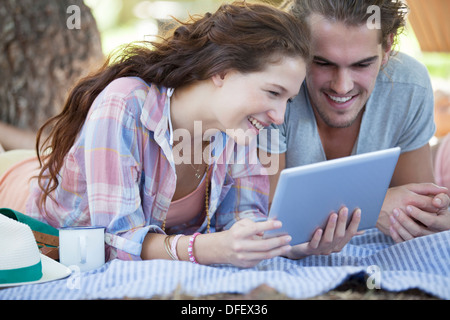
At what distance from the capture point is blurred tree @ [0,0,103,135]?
306 centimetres

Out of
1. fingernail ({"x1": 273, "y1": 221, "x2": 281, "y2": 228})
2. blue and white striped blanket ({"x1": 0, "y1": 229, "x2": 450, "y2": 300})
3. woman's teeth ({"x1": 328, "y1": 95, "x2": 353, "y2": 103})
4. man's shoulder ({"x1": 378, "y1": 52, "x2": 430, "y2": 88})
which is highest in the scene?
man's shoulder ({"x1": 378, "y1": 52, "x2": 430, "y2": 88})

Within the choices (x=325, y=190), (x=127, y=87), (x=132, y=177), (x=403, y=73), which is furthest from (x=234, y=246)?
(x=403, y=73)

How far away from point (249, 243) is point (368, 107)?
1.07 metres

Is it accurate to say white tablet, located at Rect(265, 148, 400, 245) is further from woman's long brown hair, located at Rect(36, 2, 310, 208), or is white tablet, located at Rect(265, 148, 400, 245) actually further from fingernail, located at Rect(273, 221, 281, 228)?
woman's long brown hair, located at Rect(36, 2, 310, 208)

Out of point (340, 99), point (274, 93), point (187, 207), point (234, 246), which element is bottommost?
point (187, 207)

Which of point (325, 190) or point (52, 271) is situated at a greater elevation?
point (325, 190)

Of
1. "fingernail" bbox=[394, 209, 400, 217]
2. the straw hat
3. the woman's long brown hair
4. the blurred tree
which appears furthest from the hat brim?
the blurred tree

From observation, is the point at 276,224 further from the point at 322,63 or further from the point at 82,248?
the point at 322,63

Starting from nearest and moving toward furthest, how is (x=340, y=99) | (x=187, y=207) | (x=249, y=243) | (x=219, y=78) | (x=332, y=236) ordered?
(x=249, y=243) → (x=332, y=236) → (x=219, y=78) → (x=187, y=207) → (x=340, y=99)

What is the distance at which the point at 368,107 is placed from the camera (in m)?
2.25

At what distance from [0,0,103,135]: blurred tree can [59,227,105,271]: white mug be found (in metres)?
1.74

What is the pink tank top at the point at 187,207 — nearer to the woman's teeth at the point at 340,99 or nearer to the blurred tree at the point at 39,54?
the woman's teeth at the point at 340,99

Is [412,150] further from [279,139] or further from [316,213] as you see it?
[316,213]
